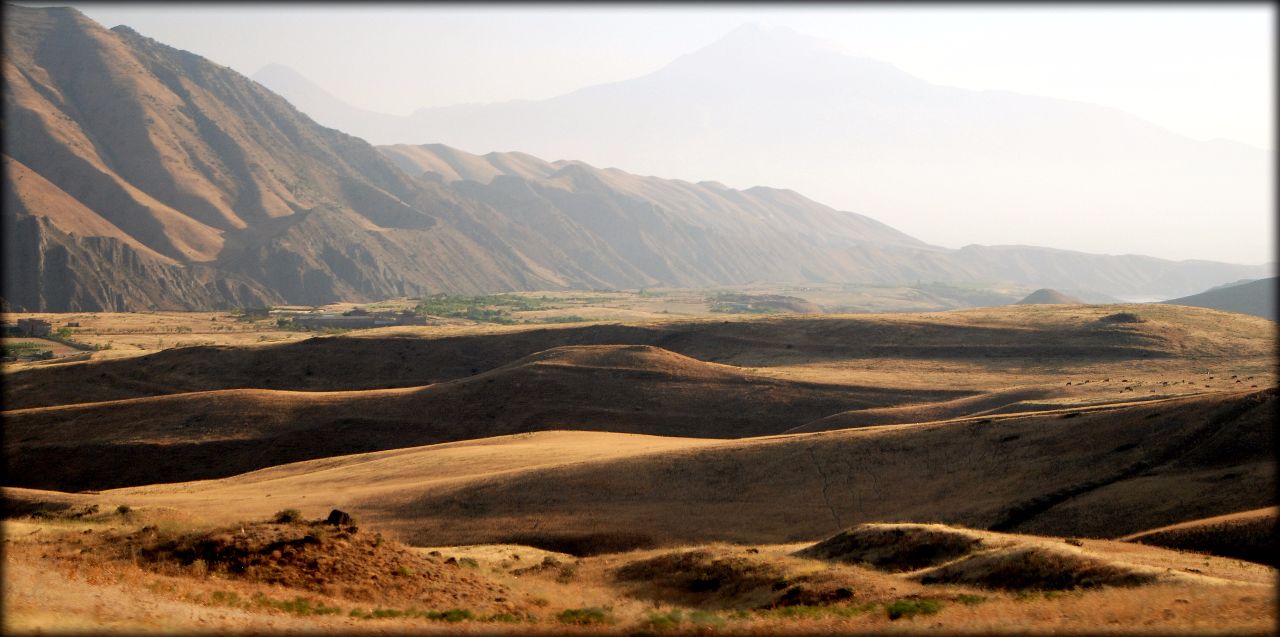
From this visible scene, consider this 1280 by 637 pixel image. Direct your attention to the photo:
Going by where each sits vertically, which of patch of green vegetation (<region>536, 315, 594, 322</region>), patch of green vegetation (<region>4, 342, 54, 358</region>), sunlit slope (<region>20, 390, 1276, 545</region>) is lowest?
sunlit slope (<region>20, 390, 1276, 545</region>)

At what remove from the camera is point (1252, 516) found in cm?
2719

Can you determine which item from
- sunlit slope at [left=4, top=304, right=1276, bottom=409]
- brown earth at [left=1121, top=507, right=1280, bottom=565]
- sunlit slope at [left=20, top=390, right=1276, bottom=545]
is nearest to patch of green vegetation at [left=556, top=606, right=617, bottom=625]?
sunlit slope at [left=20, top=390, right=1276, bottom=545]

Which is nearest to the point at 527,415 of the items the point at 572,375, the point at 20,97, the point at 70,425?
the point at 572,375

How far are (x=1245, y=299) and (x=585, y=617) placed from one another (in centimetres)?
17379

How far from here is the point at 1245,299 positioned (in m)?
161

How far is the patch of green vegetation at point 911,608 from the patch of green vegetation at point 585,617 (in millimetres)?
6103

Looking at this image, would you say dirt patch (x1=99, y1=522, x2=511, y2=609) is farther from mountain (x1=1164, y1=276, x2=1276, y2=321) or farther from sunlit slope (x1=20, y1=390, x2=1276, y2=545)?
mountain (x1=1164, y1=276, x2=1276, y2=321)

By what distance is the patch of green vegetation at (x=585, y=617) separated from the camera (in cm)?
2153

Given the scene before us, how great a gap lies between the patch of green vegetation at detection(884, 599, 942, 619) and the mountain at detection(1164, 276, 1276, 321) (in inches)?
5932

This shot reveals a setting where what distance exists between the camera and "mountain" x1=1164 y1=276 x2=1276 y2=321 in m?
152

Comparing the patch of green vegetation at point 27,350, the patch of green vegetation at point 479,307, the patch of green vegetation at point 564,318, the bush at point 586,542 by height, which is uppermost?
the patch of green vegetation at point 479,307

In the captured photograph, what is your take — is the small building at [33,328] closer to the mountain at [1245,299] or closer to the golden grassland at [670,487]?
the golden grassland at [670,487]

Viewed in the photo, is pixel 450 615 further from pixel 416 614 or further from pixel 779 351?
pixel 779 351

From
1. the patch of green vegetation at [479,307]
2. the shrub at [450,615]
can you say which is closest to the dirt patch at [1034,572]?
the shrub at [450,615]
